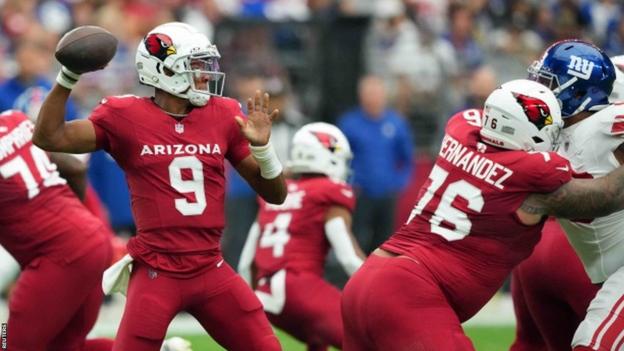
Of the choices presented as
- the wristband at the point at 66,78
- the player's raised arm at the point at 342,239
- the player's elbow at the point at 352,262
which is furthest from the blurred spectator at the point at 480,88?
the wristband at the point at 66,78

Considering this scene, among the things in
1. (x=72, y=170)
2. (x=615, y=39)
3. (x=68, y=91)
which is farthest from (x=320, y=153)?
(x=615, y=39)

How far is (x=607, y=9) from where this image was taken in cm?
1686

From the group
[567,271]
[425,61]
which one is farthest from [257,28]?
[567,271]

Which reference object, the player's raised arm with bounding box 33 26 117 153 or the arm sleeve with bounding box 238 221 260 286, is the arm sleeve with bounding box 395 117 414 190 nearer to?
the arm sleeve with bounding box 238 221 260 286

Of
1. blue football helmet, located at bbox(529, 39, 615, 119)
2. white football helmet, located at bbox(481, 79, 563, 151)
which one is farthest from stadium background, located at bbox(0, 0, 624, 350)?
white football helmet, located at bbox(481, 79, 563, 151)

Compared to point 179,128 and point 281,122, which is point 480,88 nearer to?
point 281,122

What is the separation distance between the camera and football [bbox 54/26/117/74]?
5488 millimetres

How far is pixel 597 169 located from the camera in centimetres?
588

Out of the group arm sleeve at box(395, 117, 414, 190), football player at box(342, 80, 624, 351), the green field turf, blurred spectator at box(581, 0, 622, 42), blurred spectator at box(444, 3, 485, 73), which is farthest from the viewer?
blurred spectator at box(581, 0, 622, 42)

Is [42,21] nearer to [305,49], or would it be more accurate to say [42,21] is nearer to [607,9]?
[305,49]

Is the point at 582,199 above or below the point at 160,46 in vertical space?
below

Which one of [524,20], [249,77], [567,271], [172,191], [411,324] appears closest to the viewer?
A: [411,324]

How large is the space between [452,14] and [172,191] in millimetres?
9455

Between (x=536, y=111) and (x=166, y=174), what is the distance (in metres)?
1.70
